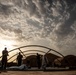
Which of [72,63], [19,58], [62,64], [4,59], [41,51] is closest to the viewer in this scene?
[4,59]

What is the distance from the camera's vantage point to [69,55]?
26.2 metres

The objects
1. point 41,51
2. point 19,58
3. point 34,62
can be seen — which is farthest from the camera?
point 34,62

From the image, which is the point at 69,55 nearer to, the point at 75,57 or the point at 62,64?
the point at 75,57

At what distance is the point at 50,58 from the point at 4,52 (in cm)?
1903

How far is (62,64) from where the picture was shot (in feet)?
75.9

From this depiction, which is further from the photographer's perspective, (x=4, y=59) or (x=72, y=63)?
(x=72, y=63)

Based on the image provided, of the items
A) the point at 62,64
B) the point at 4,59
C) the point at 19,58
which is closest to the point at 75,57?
the point at 62,64

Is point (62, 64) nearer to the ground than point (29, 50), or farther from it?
nearer to the ground

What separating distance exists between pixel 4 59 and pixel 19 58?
131 inches

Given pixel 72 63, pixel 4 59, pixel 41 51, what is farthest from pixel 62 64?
pixel 4 59

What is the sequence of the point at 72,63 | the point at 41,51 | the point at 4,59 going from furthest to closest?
the point at 72,63, the point at 41,51, the point at 4,59

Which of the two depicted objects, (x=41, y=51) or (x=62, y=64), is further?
(x=62, y=64)

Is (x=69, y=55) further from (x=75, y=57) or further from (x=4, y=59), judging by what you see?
(x=4, y=59)

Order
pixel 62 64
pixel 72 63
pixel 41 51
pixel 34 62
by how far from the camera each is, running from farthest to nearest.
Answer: pixel 34 62 < pixel 72 63 < pixel 62 64 < pixel 41 51
